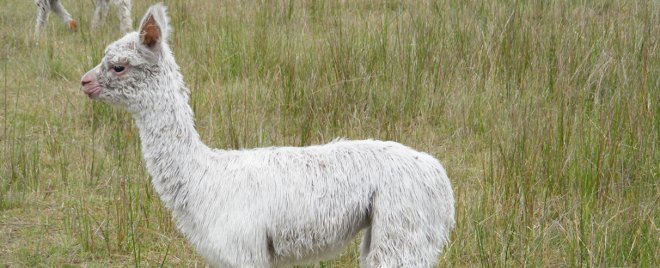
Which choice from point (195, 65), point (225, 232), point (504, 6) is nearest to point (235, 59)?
point (195, 65)

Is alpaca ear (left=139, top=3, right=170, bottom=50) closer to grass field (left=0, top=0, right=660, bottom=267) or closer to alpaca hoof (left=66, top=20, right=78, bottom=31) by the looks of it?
grass field (left=0, top=0, right=660, bottom=267)

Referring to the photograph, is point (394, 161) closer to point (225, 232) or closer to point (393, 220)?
point (393, 220)

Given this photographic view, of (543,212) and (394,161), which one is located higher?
(394,161)

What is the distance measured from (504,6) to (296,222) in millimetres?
5088

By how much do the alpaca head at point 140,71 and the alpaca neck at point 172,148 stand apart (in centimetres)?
5

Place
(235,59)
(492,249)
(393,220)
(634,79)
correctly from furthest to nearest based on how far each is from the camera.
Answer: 1. (235,59)
2. (634,79)
3. (492,249)
4. (393,220)

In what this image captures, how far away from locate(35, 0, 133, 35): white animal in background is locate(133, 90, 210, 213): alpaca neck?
610 cm

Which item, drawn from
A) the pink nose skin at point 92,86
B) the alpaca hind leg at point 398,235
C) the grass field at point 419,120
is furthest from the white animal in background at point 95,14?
the alpaca hind leg at point 398,235

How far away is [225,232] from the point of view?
3.35 metres

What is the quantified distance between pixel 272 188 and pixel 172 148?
0.50m

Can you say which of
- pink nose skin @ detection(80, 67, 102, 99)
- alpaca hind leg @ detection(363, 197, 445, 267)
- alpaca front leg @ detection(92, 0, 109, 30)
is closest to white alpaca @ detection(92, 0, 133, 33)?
alpaca front leg @ detection(92, 0, 109, 30)

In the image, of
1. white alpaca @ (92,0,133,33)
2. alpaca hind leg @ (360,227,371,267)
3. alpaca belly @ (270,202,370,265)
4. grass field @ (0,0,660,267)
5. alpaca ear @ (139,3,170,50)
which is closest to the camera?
alpaca belly @ (270,202,370,265)

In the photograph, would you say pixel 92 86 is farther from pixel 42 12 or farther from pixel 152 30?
pixel 42 12

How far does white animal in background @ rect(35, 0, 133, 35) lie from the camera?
971cm
